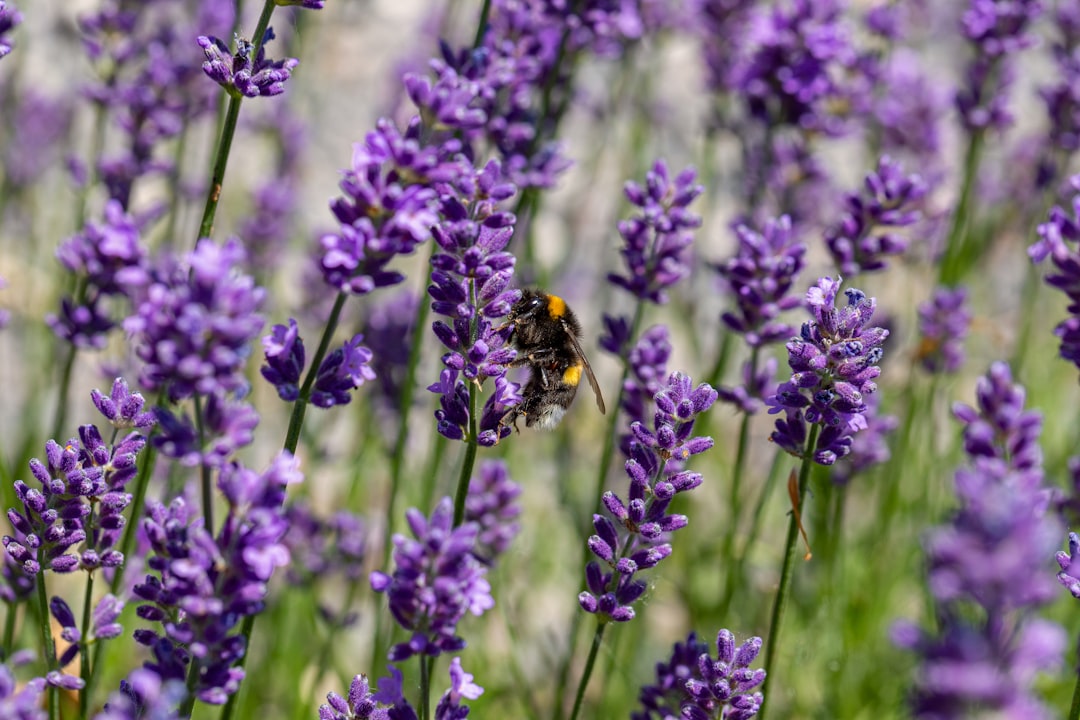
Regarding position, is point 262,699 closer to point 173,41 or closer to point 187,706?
point 187,706

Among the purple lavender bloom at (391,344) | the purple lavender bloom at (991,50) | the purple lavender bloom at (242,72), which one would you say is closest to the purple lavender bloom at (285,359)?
the purple lavender bloom at (242,72)

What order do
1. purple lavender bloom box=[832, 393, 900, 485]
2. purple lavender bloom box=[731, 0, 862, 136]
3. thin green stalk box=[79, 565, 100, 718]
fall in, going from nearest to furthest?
thin green stalk box=[79, 565, 100, 718] < purple lavender bloom box=[832, 393, 900, 485] < purple lavender bloom box=[731, 0, 862, 136]

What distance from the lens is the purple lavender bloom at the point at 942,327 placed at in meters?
4.21

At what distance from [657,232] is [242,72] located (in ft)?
4.07

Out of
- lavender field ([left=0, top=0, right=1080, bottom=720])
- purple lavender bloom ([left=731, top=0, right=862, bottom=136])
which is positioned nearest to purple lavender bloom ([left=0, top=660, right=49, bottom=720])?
lavender field ([left=0, top=0, right=1080, bottom=720])

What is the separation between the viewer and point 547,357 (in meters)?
3.47

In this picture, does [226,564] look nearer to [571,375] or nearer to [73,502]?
[73,502]

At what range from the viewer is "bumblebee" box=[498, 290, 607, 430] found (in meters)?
3.42

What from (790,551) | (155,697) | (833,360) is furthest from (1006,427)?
(155,697)

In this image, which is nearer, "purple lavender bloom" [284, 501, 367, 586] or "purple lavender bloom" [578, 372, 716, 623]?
"purple lavender bloom" [578, 372, 716, 623]

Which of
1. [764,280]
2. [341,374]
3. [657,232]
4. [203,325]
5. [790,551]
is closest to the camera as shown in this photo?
[203,325]

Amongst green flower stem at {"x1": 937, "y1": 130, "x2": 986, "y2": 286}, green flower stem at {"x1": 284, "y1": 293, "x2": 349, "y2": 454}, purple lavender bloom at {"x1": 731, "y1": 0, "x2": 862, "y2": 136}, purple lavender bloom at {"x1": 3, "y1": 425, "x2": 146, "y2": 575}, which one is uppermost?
purple lavender bloom at {"x1": 731, "y1": 0, "x2": 862, "y2": 136}

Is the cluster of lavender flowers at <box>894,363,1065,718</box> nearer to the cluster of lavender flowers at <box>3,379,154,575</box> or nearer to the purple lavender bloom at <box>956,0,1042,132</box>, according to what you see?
the cluster of lavender flowers at <box>3,379,154,575</box>

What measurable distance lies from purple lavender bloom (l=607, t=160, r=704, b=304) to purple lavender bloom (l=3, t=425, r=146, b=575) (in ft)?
4.57
